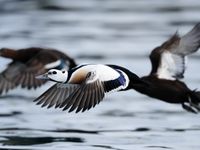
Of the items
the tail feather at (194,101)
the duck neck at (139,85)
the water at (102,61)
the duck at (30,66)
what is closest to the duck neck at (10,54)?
the duck at (30,66)

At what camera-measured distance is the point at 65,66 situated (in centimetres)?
1402

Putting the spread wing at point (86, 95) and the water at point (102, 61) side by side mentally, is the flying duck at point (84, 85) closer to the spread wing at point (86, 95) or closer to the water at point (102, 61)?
the spread wing at point (86, 95)

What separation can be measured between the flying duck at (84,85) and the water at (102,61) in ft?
1.75

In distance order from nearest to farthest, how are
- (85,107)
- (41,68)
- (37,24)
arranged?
(85,107)
(41,68)
(37,24)

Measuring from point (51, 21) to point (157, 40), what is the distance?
111 inches

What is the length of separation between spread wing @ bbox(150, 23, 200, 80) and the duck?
154 cm

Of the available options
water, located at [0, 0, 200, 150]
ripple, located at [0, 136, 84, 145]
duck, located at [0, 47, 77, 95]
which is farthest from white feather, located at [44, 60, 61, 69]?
ripple, located at [0, 136, 84, 145]

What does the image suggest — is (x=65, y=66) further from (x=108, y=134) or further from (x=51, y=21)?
(x=51, y=21)

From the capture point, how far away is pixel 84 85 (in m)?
11.0

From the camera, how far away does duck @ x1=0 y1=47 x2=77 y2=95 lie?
13.8m

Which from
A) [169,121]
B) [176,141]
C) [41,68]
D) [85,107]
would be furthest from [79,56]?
[85,107]

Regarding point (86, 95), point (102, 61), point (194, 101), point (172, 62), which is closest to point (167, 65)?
point (172, 62)

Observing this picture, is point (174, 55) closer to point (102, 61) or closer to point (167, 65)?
point (167, 65)

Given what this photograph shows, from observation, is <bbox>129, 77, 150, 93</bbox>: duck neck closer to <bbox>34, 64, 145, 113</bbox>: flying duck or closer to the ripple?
<bbox>34, 64, 145, 113</bbox>: flying duck
